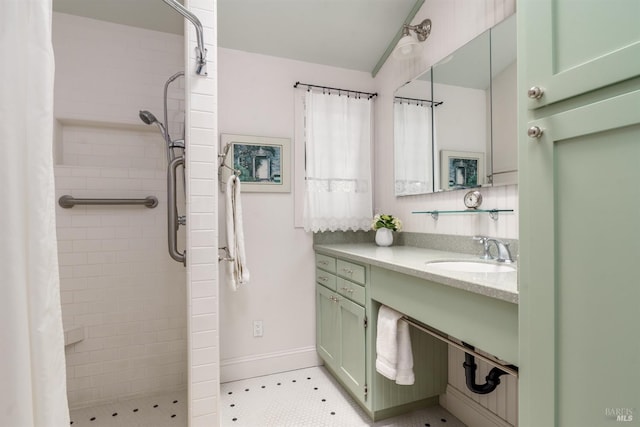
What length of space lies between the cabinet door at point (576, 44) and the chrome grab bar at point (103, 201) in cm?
214

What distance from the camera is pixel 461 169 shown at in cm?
186

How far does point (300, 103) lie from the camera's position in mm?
2430

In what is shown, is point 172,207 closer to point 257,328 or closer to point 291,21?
point 257,328

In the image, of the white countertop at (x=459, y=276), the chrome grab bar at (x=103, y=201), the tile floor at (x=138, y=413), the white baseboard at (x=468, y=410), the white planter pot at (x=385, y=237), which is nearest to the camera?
the white countertop at (x=459, y=276)

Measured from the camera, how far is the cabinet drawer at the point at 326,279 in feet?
7.06

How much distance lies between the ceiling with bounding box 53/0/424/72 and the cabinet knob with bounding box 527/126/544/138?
69.3 inches

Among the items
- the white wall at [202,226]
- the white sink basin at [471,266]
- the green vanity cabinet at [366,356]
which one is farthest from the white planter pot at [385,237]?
the white wall at [202,226]

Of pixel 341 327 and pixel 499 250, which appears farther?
pixel 341 327

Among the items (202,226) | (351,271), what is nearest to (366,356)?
(351,271)

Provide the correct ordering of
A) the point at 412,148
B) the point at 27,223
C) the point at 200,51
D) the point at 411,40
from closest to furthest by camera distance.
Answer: the point at 27,223, the point at 200,51, the point at 411,40, the point at 412,148

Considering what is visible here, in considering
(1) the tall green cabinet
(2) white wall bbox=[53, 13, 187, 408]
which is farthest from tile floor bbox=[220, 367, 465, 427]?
(1) the tall green cabinet

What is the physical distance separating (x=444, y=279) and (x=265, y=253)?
1504mm

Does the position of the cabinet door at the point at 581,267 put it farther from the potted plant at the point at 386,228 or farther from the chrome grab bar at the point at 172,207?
the chrome grab bar at the point at 172,207

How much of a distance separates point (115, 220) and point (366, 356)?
1.81 meters
